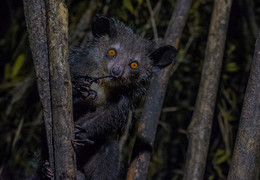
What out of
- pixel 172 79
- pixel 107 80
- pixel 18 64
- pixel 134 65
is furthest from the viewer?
pixel 172 79

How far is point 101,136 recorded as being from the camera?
4316 mm

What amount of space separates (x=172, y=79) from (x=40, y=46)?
14.1ft

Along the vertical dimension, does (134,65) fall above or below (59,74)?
above

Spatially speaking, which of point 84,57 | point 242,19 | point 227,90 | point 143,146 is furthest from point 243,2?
point 143,146

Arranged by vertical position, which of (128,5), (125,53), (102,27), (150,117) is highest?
(128,5)

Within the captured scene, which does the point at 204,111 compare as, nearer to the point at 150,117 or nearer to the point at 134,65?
the point at 150,117

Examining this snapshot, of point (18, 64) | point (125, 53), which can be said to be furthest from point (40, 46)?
point (18, 64)

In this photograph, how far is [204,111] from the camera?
13.1 ft

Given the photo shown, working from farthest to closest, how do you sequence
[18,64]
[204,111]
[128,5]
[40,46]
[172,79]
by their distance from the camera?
[172,79] → [18,64] → [128,5] → [204,111] → [40,46]

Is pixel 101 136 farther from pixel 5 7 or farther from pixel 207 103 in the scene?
pixel 5 7

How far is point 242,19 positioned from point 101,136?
2917 millimetres

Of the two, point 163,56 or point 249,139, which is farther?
point 163,56

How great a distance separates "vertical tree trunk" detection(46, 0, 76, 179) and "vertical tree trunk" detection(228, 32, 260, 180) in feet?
3.38

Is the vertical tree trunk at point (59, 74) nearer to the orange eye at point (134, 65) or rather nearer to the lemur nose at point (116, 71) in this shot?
the lemur nose at point (116, 71)
